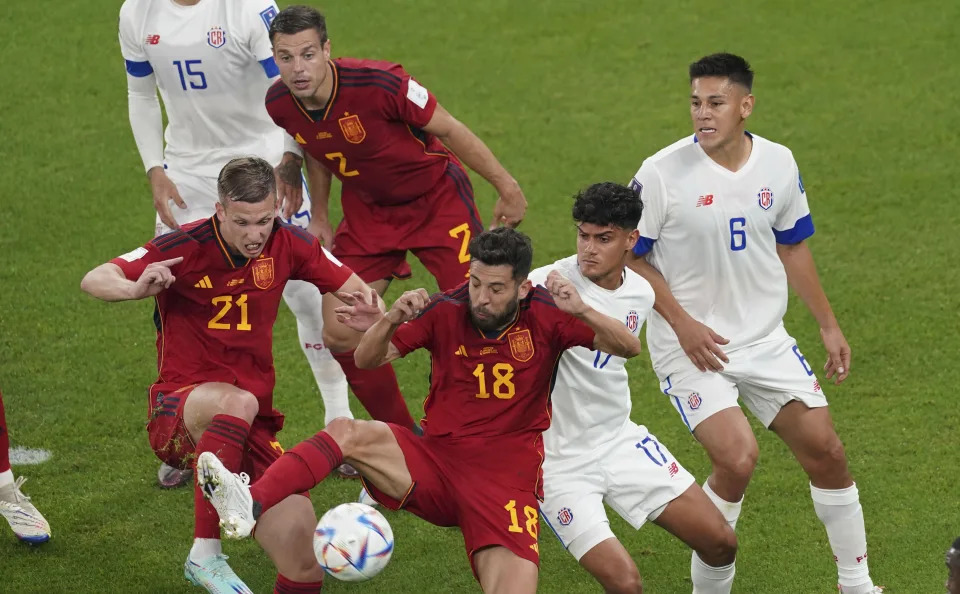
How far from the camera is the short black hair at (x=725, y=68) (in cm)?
598

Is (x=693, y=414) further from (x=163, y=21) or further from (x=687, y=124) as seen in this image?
(x=687, y=124)

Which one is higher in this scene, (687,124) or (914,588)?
(687,124)

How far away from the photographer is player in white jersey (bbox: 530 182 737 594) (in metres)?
5.55

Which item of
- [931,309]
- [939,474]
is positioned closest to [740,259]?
[939,474]

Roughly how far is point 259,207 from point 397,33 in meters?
6.89

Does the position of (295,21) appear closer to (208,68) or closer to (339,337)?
(208,68)

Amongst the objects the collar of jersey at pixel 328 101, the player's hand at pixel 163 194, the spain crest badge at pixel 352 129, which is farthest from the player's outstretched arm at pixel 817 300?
the player's hand at pixel 163 194

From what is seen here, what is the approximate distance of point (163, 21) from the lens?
6996mm

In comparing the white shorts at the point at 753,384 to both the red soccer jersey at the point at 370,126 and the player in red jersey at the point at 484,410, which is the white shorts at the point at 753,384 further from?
the red soccer jersey at the point at 370,126

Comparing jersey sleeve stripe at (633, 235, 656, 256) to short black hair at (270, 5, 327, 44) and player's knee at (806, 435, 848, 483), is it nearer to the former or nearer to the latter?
player's knee at (806, 435, 848, 483)

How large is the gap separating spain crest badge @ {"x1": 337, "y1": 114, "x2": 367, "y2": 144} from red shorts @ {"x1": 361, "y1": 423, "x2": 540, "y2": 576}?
5.15 feet

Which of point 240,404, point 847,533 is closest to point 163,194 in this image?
point 240,404

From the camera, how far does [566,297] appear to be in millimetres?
5145

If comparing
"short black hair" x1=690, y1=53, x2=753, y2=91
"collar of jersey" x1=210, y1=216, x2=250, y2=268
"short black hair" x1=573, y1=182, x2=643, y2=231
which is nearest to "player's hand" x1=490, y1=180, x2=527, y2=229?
"short black hair" x1=573, y1=182, x2=643, y2=231
